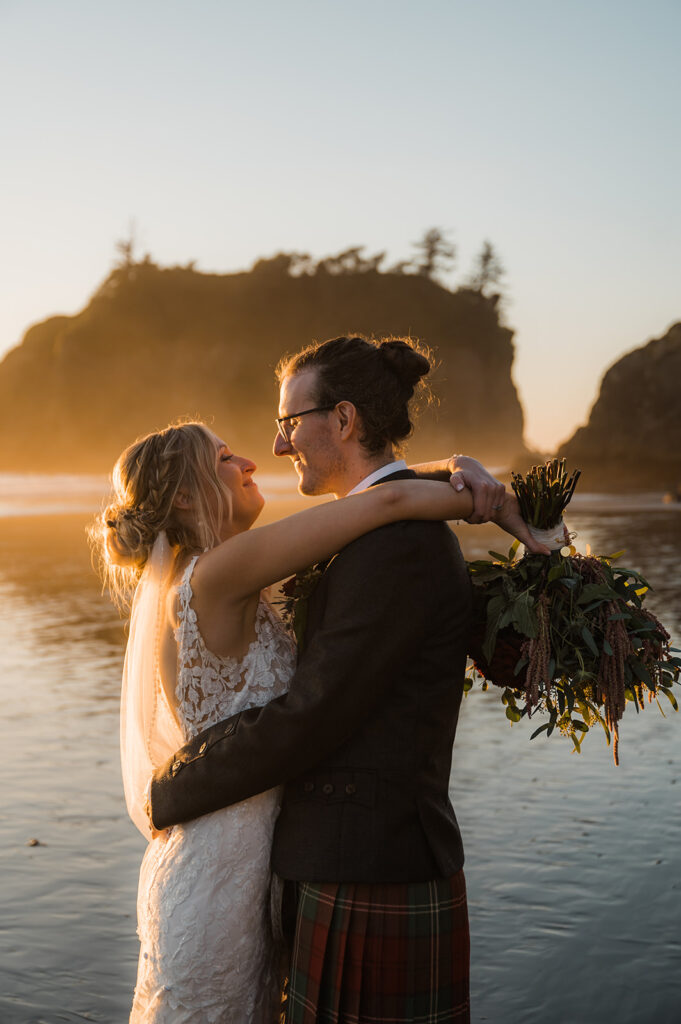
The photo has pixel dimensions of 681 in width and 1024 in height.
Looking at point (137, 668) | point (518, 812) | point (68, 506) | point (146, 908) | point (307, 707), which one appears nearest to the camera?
point (307, 707)

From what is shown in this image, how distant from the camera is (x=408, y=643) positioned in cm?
263

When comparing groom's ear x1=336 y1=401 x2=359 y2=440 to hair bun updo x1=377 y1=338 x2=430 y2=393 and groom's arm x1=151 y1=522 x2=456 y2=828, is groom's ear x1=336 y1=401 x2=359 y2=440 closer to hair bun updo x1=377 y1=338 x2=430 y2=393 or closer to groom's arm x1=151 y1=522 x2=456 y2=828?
hair bun updo x1=377 y1=338 x2=430 y2=393

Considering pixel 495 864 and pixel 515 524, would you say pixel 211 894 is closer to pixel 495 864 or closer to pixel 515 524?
pixel 515 524

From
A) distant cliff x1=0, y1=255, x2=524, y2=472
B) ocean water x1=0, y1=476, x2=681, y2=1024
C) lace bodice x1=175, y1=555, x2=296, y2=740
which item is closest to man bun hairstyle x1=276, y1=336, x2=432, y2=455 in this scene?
lace bodice x1=175, y1=555, x2=296, y2=740

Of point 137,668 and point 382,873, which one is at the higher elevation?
point 137,668

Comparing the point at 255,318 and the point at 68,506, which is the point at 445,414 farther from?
the point at 68,506

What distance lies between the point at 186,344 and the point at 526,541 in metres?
92.9

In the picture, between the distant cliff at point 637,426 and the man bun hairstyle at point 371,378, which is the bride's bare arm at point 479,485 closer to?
the man bun hairstyle at point 371,378

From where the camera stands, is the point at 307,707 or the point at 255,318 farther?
the point at 255,318

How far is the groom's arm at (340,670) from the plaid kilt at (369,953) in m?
0.34

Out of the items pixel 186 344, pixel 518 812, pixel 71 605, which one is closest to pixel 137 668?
pixel 518 812

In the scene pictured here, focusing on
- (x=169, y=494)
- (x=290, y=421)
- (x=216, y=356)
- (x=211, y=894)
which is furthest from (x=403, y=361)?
(x=216, y=356)

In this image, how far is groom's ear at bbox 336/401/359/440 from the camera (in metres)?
2.90

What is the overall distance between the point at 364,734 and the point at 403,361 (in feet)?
3.15
